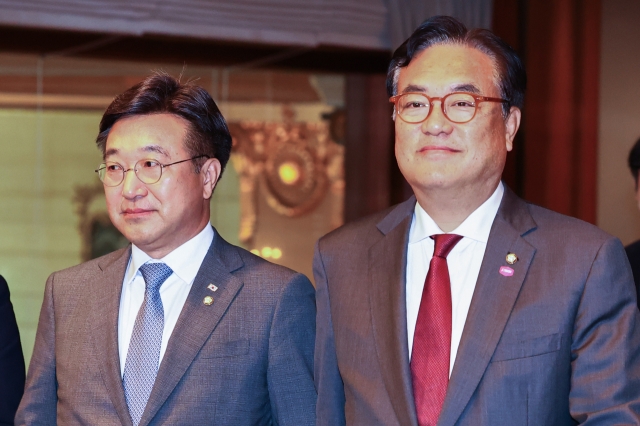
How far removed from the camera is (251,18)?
15.3 feet

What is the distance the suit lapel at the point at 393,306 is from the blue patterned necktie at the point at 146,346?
0.55m

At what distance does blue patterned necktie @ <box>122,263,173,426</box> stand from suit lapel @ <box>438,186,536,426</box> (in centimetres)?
73

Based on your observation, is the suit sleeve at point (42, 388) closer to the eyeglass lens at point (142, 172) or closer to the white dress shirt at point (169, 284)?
the white dress shirt at point (169, 284)

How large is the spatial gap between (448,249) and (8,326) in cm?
121

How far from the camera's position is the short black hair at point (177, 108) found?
222 centimetres

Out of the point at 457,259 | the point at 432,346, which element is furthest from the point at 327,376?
the point at 457,259

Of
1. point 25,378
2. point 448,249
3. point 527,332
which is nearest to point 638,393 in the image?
point 527,332

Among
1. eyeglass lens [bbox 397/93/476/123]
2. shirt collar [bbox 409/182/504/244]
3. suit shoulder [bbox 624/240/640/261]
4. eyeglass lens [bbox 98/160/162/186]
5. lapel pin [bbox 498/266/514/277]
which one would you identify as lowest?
suit shoulder [bbox 624/240/640/261]

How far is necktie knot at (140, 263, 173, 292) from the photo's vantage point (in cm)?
218

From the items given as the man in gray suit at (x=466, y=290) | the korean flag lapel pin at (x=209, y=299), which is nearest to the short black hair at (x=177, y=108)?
the korean flag lapel pin at (x=209, y=299)

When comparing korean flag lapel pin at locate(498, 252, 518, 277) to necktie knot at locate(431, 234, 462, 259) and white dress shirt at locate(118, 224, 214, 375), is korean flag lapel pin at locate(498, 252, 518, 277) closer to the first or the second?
necktie knot at locate(431, 234, 462, 259)

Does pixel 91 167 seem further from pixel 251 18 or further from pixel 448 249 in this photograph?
pixel 448 249

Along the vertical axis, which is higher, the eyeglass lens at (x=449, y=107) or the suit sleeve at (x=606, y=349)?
the eyeglass lens at (x=449, y=107)

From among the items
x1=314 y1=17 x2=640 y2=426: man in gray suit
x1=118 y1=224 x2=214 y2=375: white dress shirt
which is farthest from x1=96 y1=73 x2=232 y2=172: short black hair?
x1=314 y1=17 x2=640 y2=426: man in gray suit
